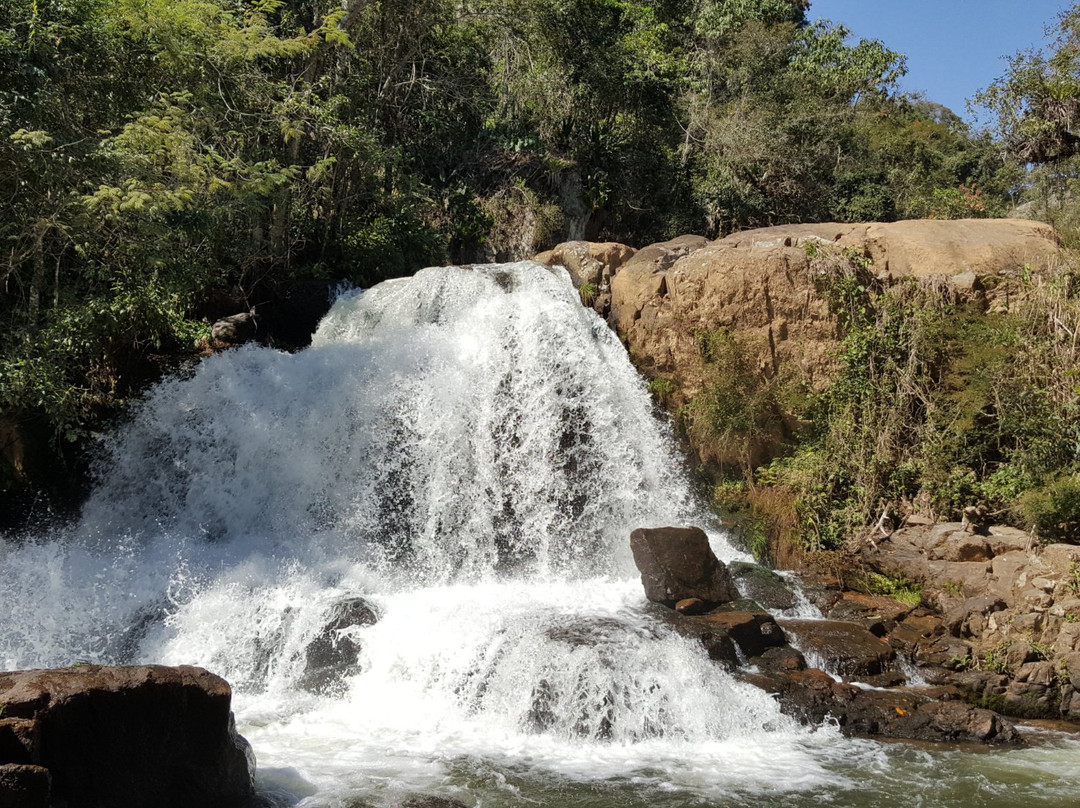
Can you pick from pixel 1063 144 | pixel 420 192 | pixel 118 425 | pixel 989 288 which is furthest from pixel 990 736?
pixel 420 192

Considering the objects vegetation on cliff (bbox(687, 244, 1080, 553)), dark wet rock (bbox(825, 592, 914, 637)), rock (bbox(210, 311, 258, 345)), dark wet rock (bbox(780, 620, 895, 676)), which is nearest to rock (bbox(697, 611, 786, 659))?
dark wet rock (bbox(780, 620, 895, 676))

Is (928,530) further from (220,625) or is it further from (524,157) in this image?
(524,157)

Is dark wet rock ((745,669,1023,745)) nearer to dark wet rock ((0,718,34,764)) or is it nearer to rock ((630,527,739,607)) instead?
rock ((630,527,739,607))

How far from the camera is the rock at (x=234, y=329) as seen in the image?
13711 mm

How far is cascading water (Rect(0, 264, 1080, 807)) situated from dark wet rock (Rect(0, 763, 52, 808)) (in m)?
2.05

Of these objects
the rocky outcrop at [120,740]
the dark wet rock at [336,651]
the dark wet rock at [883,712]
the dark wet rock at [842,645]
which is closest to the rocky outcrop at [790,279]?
the dark wet rock at [842,645]

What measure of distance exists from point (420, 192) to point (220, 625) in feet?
36.6

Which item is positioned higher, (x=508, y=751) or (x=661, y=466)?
(x=661, y=466)

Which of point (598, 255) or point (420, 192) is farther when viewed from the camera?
point (420, 192)

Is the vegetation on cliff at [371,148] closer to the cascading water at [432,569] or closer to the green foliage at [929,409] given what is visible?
the cascading water at [432,569]

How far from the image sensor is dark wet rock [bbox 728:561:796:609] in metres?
9.69

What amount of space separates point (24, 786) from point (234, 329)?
1049 cm

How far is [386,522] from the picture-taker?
11102 millimetres

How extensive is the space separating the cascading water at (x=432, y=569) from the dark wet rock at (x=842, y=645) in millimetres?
1118
